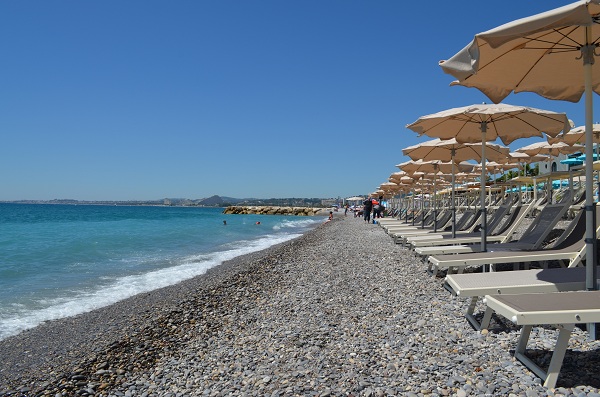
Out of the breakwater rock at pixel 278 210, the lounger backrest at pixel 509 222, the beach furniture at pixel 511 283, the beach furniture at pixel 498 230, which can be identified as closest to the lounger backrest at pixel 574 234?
the beach furniture at pixel 511 283

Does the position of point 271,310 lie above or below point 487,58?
below

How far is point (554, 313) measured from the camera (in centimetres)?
262

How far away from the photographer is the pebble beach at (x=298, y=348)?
3098 mm

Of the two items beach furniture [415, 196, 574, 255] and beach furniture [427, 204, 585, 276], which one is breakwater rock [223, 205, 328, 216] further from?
beach furniture [427, 204, 585, 276]

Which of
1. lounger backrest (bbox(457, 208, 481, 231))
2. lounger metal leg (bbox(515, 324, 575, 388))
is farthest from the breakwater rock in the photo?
lounger metal leg (bbox(515, 324, 575, 388))

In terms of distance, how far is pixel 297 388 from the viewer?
3.25 meters

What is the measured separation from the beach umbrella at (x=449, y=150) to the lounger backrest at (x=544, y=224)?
9.18ft

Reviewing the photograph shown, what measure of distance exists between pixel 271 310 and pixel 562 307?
12.1 feet

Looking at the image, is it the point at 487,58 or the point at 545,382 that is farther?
the point at 487,58

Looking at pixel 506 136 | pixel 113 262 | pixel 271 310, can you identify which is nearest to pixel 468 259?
pixel 271 310

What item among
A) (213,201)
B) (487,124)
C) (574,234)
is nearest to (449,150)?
(487,124)

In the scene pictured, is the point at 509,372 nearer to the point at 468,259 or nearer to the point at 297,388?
the point at 297,388

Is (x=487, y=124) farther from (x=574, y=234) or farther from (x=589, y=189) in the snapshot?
(x=589, y=189)

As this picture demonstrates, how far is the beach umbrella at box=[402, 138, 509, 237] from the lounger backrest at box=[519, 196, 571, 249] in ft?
9.18
